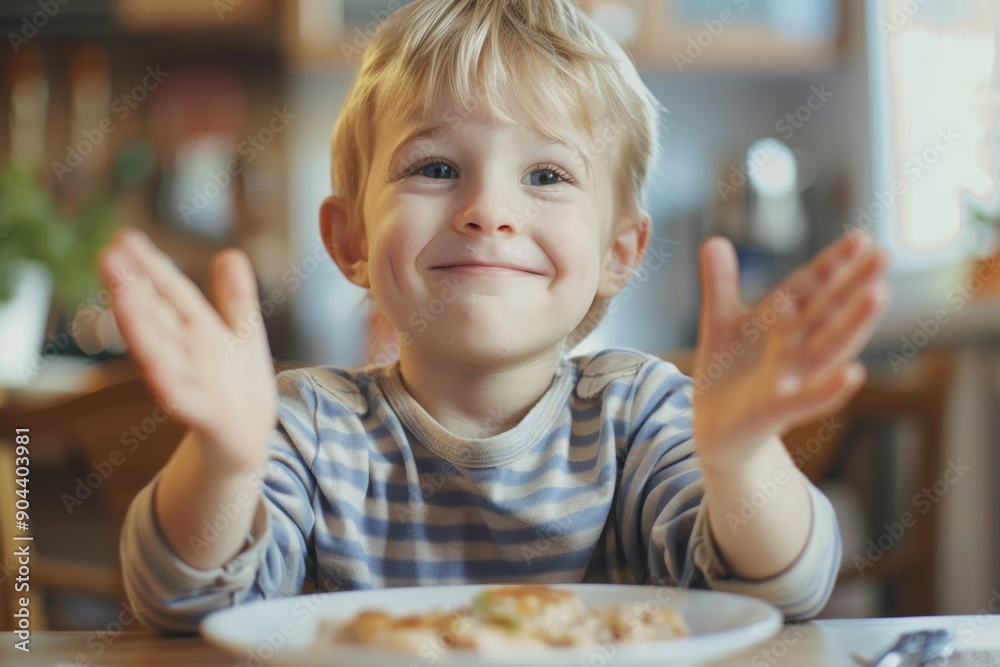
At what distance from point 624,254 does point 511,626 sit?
529 millimetres

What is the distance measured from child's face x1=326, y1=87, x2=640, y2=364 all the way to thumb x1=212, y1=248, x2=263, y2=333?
25 cm

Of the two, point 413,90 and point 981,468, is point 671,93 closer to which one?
point 981,468

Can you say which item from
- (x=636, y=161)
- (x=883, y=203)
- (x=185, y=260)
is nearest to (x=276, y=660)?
(x=636, y=161)

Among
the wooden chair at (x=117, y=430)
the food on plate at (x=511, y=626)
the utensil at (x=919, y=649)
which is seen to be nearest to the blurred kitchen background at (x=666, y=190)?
the wooden chair at (x=117, y=430)

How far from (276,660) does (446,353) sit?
38 cm

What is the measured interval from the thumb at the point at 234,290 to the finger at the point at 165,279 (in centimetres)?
1

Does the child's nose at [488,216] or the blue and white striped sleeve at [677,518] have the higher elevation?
the child's nose at [488,216]
